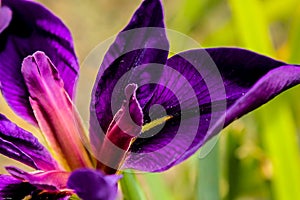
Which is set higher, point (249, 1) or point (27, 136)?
point (249, 1)

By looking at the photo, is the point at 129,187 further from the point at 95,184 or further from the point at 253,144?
the point at 253,144

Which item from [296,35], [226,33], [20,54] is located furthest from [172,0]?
[20,54]

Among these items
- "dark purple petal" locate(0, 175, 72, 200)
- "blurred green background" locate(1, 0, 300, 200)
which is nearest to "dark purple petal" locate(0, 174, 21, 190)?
"dark purple petal" locate(0, 175, 72, 200)

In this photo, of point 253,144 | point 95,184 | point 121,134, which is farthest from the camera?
point 253,144

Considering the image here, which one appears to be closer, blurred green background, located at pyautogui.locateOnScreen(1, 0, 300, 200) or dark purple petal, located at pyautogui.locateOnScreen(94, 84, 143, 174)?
dark purple petal, located at pyautogui.locateOnScreen(94, 84, 143, 174)

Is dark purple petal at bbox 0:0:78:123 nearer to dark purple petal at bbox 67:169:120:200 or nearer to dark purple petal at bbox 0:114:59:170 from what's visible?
dark purple petal at bbox 0:114:59:170

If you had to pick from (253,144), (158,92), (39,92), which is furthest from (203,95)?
(253,144)

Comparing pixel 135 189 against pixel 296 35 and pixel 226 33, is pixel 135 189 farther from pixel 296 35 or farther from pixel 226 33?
pixel 226 33
